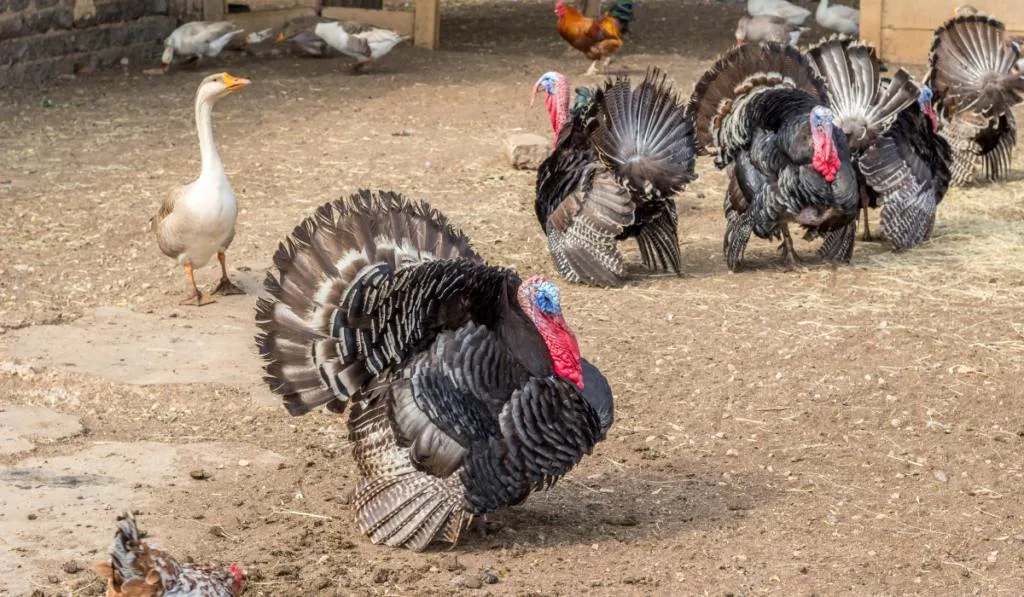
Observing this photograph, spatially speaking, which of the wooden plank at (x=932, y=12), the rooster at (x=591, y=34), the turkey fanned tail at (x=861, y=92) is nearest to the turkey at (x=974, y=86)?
the turkey fanned tail at (x=861, y=92)

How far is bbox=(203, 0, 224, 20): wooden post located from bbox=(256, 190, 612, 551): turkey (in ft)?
34.0

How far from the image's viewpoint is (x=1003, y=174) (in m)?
9.71

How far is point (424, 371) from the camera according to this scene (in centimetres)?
422

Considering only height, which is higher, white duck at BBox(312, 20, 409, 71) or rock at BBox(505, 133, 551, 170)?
white duck at BBox(312, 20, 409, 71)

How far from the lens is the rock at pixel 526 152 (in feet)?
31.6

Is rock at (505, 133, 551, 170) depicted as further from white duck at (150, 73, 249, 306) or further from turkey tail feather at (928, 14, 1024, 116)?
white duck at (150, 73, 249, 306)

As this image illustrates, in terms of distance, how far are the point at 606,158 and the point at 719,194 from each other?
96.9 inches

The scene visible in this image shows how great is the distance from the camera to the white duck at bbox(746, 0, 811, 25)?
14812mm

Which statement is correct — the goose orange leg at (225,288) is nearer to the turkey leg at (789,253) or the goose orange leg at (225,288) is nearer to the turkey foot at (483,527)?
the turkey foot at (483,527)

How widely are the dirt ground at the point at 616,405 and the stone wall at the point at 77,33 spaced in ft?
7.05

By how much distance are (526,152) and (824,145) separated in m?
3.01

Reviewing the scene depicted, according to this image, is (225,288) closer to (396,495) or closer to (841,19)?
(396,495)

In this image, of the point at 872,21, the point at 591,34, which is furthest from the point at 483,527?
the point at 872,21

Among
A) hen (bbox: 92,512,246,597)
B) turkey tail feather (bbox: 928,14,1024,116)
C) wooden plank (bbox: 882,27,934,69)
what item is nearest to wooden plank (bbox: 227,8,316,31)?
wooden plank (bbox: 882,27,934,69)
